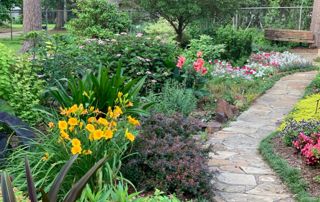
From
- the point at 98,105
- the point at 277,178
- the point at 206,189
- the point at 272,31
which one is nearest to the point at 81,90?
the point at 98,105

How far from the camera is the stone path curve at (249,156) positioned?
387 centimetres

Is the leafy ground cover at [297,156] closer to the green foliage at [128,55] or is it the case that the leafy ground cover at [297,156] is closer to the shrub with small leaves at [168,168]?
the shrub with small leaves at [168,168]

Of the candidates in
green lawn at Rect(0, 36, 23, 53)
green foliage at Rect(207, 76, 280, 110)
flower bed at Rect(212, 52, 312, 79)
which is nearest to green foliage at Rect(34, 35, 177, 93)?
green foliage at Rect(207, 76, 280, 110)

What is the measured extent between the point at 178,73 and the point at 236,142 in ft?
7.19

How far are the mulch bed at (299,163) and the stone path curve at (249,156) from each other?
0.73 ft

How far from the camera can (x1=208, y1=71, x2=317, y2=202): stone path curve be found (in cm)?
387

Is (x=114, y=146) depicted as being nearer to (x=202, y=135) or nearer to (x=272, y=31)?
(x=202, y=135)

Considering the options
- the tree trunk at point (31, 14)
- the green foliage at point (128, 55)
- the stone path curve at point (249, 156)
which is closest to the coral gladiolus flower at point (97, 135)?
the stone path curve at point (249, 156)

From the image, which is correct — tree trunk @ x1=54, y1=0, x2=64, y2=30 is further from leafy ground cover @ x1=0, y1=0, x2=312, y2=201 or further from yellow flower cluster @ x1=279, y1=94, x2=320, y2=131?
yellow flower cluster @ x1=279, y1=94, x2=320, y2=131

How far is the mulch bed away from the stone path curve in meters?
0.22

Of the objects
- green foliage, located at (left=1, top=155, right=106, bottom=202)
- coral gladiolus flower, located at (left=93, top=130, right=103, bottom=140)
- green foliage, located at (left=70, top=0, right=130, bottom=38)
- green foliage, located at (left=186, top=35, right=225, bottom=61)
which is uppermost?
green foliage, located at (left=70, top=0, right=130, bottom=38)

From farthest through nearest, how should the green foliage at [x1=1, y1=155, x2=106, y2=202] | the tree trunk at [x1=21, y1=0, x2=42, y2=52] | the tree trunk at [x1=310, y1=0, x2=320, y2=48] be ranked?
the tree trunk at [x1=21, y1=0, x2=42, y2=52] < the tree trunk at [x1=310, y1=0, x2=320, y2=48] < the green foliage at [x1=1, y1=155, x2=106, y2=202]

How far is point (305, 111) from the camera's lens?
650 cm

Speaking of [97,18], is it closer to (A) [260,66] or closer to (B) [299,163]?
(A) [260,66]
